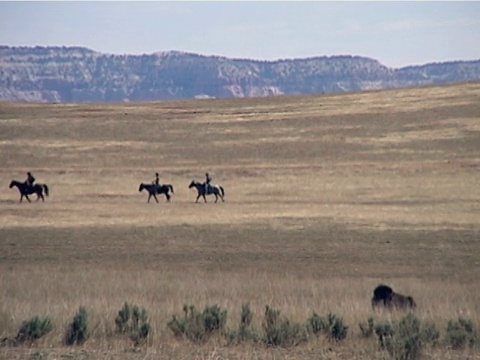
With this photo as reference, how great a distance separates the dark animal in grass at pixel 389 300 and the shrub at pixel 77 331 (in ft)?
15.4

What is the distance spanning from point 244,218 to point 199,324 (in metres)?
22.0

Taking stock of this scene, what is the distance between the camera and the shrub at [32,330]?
39.5 feet

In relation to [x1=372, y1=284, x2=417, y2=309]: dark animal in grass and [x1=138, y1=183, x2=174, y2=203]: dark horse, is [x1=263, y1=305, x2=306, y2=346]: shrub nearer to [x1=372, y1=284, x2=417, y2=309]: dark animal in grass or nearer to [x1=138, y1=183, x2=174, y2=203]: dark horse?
[x1=372, y1=284, x2=417, y2=309]: dark animal in grass

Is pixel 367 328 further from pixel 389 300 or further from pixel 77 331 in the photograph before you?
pixel 77 331

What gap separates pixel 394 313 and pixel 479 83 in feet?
268

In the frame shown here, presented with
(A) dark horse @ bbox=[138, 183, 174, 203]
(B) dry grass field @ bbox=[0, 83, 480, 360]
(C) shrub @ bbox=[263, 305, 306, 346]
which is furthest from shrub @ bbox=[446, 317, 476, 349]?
(A) dark horse @ bbox=[138, 183, 174, 203]

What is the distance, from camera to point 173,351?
11.5 m

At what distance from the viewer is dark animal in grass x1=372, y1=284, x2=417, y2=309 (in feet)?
49.1

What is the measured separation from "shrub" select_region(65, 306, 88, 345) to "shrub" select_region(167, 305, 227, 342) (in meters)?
1.08

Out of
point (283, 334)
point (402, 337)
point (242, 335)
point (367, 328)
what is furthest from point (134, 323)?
point (402, 337)

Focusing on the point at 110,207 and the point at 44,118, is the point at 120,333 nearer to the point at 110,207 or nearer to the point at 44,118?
the point at 110,207

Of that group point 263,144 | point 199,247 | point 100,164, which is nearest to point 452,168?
point 263,144

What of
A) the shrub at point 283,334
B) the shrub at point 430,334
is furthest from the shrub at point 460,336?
the shrub at point 283,334

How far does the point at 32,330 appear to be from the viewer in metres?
12.1
